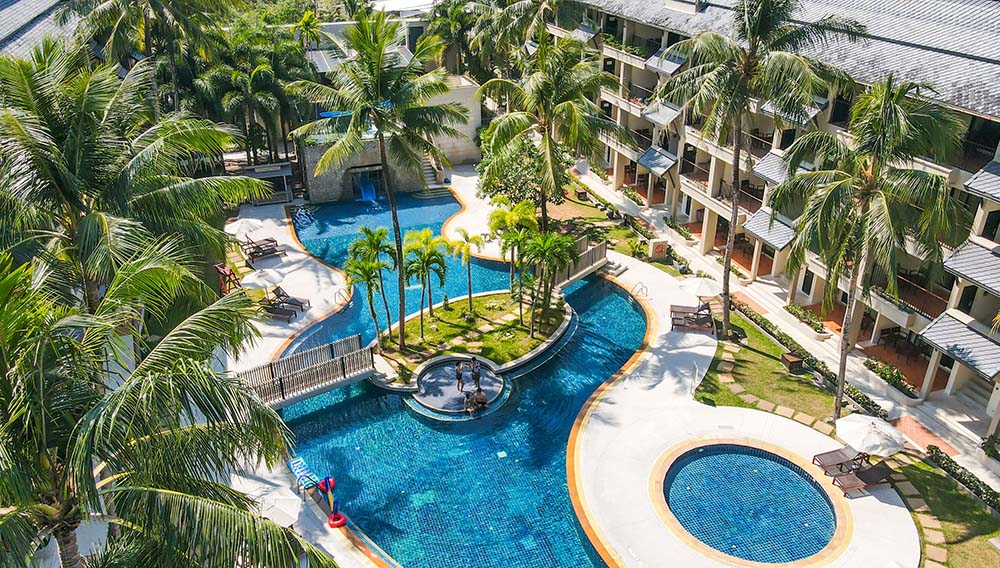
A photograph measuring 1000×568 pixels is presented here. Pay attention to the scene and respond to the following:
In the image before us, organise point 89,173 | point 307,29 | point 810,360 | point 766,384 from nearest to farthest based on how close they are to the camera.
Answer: point 89,173
point 766,384
point 810,360
point 307,29

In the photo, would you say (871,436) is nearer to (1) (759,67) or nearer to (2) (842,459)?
(2) (842,459)

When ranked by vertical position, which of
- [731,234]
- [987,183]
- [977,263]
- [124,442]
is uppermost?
[124,442]

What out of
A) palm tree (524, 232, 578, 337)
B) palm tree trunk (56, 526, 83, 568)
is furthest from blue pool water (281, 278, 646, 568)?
palm tree trunk (56, 526, 83, 568)

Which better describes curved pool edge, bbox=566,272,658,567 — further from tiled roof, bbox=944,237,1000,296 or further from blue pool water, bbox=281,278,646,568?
tiled roof, bbox=944,237,1000,296

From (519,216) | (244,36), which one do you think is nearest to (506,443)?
(519,216)

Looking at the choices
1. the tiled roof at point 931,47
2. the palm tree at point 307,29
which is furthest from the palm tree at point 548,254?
the palm tree at point 307,29

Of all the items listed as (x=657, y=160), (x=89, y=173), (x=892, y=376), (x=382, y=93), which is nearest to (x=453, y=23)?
(x=657, y=160)

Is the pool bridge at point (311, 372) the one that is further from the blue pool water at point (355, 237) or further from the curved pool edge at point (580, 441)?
the curved pool edge at point (580, 441)
